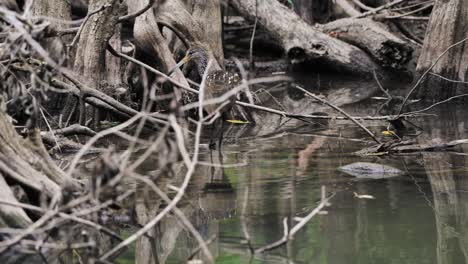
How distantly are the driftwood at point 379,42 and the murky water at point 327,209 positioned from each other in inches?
244

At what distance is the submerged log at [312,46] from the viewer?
1555 centimetres

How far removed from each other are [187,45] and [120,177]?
8502 mm

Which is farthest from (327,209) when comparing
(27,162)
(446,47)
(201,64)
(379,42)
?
(379,42)

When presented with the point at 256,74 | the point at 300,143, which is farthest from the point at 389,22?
the point at 300,143

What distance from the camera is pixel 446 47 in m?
12.6

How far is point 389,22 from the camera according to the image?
16.6m

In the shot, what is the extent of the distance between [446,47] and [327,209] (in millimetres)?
6845

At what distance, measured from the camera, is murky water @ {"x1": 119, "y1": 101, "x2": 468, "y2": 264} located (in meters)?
5.47

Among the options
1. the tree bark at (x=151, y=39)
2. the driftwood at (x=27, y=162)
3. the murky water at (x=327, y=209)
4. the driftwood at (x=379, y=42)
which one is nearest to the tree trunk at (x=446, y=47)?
the driftwood at (x=379, y=42)

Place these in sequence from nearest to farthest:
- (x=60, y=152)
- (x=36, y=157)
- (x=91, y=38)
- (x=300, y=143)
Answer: (x=36, y=157) < (x=60, y=152) < (x=300, y=143) < (x=91, y=38)

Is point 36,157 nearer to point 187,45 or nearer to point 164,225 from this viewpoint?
point 164,225

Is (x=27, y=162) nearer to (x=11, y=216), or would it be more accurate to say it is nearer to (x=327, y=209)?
(x=11, y=216)

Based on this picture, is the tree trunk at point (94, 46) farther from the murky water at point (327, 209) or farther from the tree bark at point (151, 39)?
the murky water at point (327, 209)

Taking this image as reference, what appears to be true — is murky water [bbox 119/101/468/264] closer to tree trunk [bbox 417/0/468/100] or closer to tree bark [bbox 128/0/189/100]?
tree bark [bbox 128/0/189/100]
